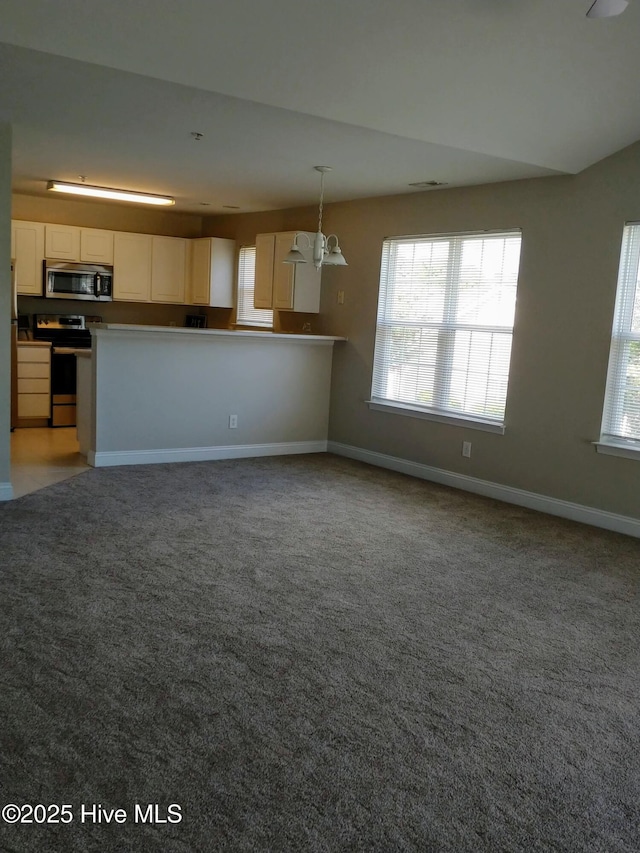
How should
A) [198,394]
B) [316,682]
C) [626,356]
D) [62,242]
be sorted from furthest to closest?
[62,242]
[198,394]
[626,356]
[316,682]

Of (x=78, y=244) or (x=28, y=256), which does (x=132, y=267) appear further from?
(x=28, y=256)

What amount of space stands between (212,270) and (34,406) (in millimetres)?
2550

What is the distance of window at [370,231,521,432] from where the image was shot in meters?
5.52

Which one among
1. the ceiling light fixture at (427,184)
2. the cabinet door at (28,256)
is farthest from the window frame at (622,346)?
the cabinet door at (28,256)

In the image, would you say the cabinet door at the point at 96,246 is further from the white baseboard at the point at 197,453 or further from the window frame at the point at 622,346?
the window frame at the point at 622,346

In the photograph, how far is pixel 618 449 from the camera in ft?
15.4

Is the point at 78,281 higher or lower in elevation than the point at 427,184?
lower

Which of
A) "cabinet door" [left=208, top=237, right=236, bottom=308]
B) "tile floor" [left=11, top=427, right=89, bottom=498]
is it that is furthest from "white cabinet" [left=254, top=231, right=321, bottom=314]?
"tile floor" [left=11, top=427, right=89, bottom=498]

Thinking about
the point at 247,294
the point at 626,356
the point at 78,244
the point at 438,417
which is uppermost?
the point at 78,244

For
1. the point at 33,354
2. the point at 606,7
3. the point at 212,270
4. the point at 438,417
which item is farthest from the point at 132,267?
the point at 606,7

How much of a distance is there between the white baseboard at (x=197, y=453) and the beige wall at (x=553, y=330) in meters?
1.10

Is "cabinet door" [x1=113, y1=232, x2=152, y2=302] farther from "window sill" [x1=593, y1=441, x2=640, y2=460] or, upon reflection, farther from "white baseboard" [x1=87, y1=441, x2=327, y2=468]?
"window sill" [x1=593, y1=441, x2=640, y2=460]

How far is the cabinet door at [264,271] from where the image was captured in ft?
24.2

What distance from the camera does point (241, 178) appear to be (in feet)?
19.7
